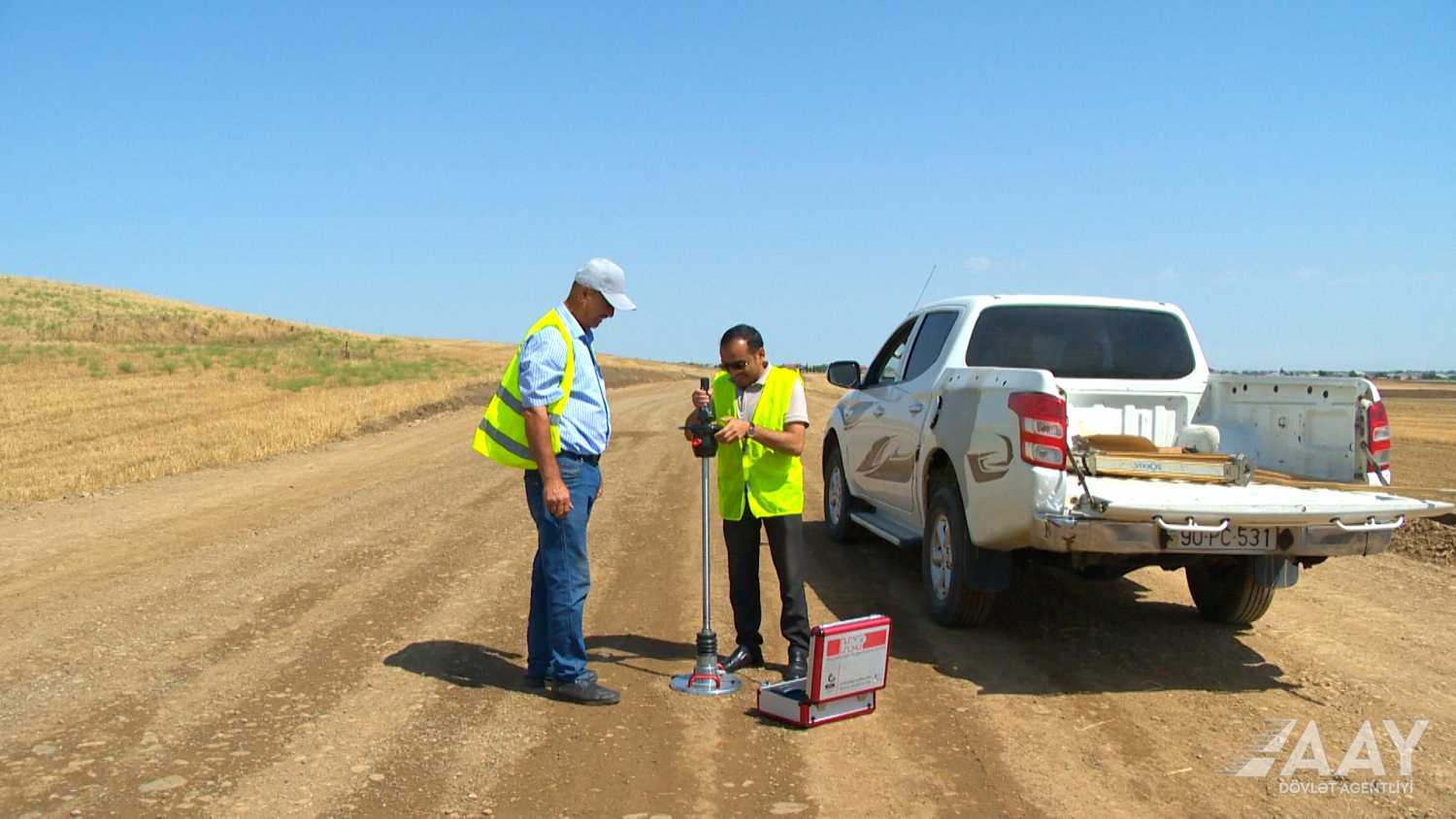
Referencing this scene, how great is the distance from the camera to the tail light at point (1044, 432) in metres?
5.82

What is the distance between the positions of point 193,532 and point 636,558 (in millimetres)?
3984

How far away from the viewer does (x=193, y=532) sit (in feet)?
32.9

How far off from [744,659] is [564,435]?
1626 mm

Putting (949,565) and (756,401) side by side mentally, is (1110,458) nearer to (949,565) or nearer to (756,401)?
(949,565)

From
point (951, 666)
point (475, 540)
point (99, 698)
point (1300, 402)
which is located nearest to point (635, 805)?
point (951, 666)

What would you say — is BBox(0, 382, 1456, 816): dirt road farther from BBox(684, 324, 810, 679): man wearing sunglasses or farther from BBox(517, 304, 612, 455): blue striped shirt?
BBox(517, 304, 612, 455): blue striped shirt

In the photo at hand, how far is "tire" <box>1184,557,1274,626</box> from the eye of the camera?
687 centimetres

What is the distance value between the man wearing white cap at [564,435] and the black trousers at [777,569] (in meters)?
0.90

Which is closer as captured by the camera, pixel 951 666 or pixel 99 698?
pixel 99 698

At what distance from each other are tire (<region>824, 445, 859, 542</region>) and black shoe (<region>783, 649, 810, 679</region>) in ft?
12.7

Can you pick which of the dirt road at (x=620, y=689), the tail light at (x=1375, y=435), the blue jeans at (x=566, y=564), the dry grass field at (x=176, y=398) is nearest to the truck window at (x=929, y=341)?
the dirt road at (x=620, y=689)

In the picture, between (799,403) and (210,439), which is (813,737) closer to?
(799,403)

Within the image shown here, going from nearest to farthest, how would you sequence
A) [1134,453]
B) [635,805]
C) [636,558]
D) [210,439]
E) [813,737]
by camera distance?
1. [635,805]
2. [813,737]
3. [1134,453]
4. [636,558]
5. [210,439]

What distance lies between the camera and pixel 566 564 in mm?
5512
